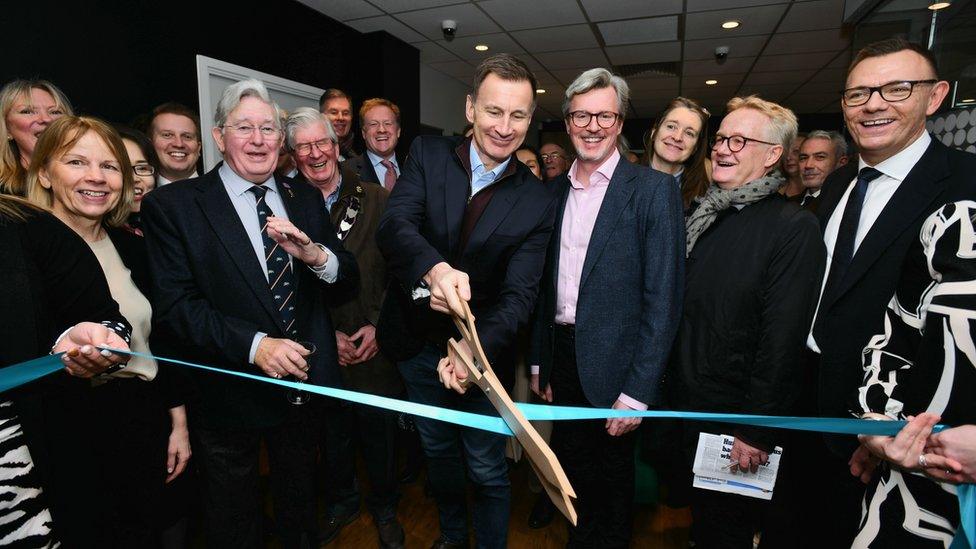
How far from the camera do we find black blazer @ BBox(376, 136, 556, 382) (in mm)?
1662

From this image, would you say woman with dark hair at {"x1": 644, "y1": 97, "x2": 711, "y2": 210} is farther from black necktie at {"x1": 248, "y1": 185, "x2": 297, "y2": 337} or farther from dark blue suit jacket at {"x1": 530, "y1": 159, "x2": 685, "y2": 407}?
black necktie at {"x1": 248, "y1": 185, "x2": 297, "y2": 337}

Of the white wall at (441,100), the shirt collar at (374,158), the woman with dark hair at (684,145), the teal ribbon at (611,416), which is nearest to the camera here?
the teal ribbon at (611,416)

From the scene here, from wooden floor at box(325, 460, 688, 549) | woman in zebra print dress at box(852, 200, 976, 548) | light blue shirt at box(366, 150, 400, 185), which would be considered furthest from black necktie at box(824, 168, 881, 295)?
light blue shirt at box(366, 150, 400, 185)

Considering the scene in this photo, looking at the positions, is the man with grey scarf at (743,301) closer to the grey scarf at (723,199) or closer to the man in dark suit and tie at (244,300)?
the grey scarf at (723,199)

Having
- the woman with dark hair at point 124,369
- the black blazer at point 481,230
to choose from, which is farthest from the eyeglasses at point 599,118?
the woman with dark hair at point 124,369

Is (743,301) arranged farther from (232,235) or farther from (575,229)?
(232,235)

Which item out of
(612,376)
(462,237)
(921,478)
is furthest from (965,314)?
(462,237)

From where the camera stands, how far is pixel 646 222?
1.70 m

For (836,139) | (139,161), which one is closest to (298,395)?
(139,161)

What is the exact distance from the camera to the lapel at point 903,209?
1.33 meters

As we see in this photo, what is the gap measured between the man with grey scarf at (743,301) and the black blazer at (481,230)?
60 centimetres

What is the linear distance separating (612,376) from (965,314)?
3.41ft

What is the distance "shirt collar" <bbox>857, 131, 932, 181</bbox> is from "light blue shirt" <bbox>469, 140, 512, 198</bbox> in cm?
124

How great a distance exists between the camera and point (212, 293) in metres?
1.59
